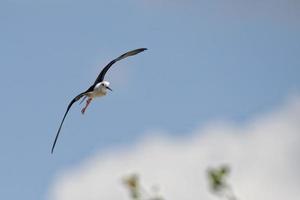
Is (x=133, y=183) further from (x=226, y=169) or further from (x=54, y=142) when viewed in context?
(x=54, y=142)

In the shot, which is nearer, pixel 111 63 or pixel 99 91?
pixel 99 91

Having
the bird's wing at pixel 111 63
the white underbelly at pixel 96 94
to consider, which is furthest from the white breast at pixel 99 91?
the bird's wing at pixel 111 63

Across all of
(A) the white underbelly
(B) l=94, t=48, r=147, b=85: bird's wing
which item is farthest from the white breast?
(B) l=94, t=48, r=147, b=85: bird's wing

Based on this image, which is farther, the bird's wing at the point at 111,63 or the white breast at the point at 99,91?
the bird's wing at the point at 111,63

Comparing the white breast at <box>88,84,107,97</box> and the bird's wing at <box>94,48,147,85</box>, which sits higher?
the bird's wing at <box>94,48,147,85</box>

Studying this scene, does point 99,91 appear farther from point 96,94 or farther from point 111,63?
point 111,63

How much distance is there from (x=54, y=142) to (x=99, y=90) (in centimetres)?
544

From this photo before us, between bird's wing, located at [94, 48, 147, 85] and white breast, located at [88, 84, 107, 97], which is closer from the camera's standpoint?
white breast, located at [88, 84, 107, 97]

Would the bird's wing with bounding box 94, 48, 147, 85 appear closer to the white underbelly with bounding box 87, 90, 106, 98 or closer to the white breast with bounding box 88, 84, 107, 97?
the white underbelly with bounding box 87, 90, 106, 98

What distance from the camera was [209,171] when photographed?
6918 mm

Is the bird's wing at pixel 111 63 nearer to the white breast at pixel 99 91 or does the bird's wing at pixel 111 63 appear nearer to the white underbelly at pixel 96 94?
the white underbelly at pixel 96 94

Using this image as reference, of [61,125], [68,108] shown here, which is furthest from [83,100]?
[61,125]

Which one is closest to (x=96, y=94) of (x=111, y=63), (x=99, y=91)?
(x=99, y=91)

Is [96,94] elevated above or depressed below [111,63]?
below
